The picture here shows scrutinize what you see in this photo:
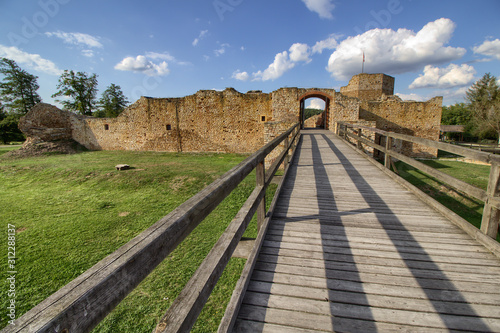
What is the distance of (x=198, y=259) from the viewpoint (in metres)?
4.24

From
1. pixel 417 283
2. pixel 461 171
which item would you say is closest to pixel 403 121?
pixel 461 171

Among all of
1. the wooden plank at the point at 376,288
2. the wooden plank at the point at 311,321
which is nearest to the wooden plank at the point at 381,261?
the wooden plank at the point at 376,288

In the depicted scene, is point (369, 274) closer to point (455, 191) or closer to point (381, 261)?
point (381, 261)

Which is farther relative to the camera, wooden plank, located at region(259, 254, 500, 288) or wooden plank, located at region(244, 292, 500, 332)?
wooden plank, located at region(259, 254, 500, 288)

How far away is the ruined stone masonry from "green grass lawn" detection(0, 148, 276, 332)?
5.99 metres

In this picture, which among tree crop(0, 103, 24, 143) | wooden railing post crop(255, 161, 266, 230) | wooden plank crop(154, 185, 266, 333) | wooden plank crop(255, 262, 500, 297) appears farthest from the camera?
tree crop(0, 103, 24, 143)

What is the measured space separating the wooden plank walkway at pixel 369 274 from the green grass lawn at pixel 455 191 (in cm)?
619

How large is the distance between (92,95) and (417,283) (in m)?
34.6

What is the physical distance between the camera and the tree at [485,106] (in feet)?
76.1

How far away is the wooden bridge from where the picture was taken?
0.64 meters

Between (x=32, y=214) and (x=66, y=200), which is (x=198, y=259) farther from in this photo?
(x=66, y=200)

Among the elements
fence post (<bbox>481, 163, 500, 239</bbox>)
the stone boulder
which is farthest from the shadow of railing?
the stone boulder

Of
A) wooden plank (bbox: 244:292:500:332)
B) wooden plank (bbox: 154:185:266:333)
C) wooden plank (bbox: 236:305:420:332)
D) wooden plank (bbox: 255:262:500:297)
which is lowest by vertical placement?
wooden plank (bbox: 236:305:420:332)

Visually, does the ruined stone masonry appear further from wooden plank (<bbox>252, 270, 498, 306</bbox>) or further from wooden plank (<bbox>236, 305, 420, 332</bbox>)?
wooden plank (<bbox>236, 305, 420, 332</bbox>)
